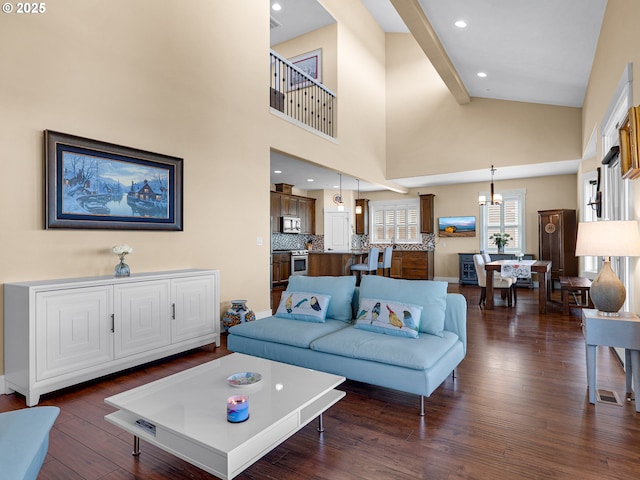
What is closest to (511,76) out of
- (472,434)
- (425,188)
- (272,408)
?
(425,188)

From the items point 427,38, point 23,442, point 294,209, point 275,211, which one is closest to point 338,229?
point 294,209

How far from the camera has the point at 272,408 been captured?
1.86 metres

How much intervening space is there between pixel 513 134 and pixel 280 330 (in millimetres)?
6870

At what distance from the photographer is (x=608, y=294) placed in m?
2.75

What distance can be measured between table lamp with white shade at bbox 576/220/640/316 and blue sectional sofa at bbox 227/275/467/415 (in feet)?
3.10

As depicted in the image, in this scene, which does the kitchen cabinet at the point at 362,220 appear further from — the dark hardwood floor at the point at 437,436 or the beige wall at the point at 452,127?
the dark hardwood floor at the point at 437,436

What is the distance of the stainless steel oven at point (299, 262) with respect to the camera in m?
9.73

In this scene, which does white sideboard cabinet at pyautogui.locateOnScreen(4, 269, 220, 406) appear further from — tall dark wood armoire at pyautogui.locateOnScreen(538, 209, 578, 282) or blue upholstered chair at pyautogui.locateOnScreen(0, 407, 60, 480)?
tall dark wood armoire at pyautogui.locateOnScreen(538, 209, 578, 282)

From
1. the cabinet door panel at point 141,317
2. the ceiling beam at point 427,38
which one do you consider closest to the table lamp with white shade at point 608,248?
the ceiling beam at point 427,38

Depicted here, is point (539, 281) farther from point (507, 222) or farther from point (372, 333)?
point (372, 333)

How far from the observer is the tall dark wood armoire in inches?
312

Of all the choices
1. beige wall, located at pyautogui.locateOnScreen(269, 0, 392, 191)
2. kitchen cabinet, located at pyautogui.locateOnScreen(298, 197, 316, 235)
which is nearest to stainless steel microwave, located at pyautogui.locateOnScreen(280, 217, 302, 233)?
kitchen cabinet, located at pyautogui.locateOnScreen(298, 197, 316, 235)

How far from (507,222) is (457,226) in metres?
1.15

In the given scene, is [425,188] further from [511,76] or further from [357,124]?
[511,76]
